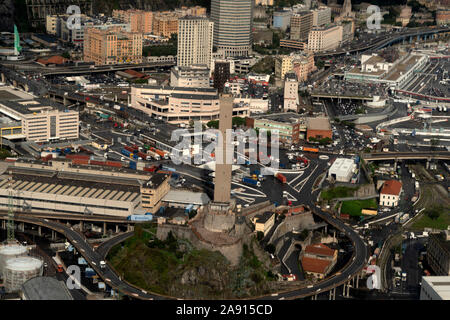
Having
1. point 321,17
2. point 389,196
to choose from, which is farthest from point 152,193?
point 321,17

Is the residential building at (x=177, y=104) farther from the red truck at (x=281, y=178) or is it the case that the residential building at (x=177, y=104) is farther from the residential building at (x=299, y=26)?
the residential building at (x=299, y=26)

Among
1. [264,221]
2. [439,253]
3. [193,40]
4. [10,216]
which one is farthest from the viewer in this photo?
[193,40]

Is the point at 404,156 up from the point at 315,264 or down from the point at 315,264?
up

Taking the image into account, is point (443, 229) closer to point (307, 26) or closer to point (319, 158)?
point (319, 158)

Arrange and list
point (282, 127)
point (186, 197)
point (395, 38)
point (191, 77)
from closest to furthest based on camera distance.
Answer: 1. point (186, 197)
2. point (282, 127)
3. point (191, 77)
4. point (395, 38)


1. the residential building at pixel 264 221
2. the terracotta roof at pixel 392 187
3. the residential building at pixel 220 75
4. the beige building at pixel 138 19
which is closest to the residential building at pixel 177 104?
the residential building at pixel 220 75

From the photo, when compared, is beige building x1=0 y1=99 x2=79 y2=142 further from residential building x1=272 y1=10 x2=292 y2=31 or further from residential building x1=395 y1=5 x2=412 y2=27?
residential building x1=395 y1=5 x2=412 y2=27

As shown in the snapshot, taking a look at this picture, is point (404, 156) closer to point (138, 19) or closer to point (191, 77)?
point (191, 77)
